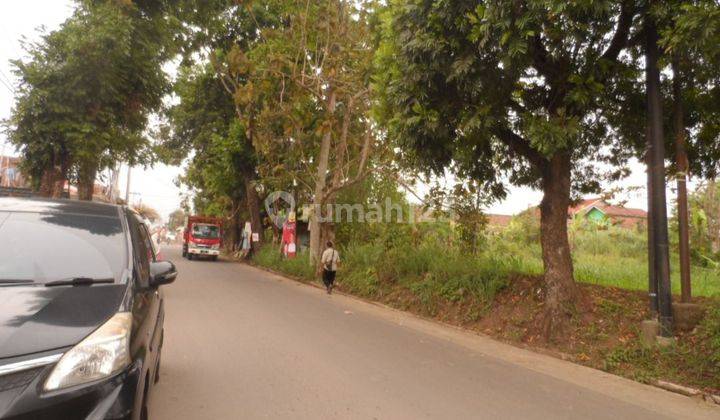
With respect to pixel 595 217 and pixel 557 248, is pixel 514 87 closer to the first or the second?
pixel 557 248

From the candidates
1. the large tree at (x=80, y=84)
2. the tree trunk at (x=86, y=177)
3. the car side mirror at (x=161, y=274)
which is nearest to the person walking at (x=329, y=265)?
the large tree at (x=80, y=84)

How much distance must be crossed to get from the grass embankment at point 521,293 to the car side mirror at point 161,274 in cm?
617

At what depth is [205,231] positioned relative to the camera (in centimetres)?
3378

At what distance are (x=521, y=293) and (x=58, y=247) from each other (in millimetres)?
8619

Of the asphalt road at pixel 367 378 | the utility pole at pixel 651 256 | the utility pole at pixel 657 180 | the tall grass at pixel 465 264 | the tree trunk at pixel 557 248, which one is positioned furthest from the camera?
the tall grass at pixel 465 264

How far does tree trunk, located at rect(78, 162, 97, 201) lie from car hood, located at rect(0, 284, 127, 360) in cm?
1497

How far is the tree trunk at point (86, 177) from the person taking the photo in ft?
55.1

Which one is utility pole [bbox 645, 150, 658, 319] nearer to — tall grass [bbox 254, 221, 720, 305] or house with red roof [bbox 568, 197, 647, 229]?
house with red roof [bbox 568, 197, 647, 229]

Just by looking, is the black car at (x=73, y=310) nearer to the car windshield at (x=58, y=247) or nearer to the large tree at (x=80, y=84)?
the car windshield at (x=58, y=247)

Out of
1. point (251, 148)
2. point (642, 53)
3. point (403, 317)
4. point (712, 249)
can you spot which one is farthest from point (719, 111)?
point (251, 148)

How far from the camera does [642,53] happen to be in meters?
8.88

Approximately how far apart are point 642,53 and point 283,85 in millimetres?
10326

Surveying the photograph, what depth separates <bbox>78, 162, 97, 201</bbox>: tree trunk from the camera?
16.8m

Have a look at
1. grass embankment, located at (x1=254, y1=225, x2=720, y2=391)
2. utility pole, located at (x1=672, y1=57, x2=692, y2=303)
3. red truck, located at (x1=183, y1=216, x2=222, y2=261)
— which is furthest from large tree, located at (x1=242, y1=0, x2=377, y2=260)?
red truck, located at (x1=183, y1=216, x2=222, y2=261)
